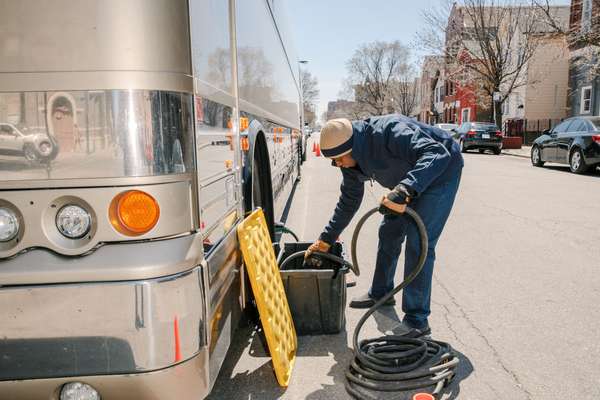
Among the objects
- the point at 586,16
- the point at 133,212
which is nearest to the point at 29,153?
the point at 133,212

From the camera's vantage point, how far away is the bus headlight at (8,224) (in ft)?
5.98

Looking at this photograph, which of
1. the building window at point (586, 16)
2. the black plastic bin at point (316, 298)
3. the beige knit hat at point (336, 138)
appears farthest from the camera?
the building window at point (586, 16)

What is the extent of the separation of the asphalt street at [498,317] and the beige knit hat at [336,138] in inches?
54.6

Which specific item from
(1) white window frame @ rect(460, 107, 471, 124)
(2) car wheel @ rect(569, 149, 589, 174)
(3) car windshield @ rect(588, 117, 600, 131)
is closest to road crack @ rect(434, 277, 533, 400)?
(3) car windshield @ rect(588, 117, 600, 131)

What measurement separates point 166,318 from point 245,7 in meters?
2.44

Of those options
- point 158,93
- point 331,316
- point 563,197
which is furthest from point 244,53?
point 563,197

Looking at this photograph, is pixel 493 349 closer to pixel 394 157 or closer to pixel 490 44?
pixel 394 157

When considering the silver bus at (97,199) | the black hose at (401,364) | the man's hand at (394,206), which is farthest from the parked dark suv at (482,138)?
the silver bus at (97,199)

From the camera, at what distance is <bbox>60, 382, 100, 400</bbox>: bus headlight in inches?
74.9

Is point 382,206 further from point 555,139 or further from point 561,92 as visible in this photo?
point 561,92

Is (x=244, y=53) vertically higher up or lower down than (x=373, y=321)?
higher up

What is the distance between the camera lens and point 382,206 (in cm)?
323

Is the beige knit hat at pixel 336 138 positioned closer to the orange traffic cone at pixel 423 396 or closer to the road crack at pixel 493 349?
the orange traffic cone at pixel 423 396

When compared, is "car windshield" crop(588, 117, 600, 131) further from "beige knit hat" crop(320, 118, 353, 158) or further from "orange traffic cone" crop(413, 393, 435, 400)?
"orange traffic cone" crop(413, 393, 435, 400)
